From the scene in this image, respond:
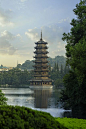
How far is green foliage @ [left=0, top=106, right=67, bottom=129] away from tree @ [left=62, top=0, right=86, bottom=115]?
1320 centimetres

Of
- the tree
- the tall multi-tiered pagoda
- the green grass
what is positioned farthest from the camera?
the tall multi-tiered pagoda

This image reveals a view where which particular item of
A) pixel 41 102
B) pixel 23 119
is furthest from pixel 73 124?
pixel 41 102

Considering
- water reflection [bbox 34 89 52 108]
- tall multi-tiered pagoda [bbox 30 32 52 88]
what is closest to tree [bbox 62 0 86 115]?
water reflection [bbox 34 89 52 108]

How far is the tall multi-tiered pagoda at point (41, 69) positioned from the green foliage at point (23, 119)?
85.5 m

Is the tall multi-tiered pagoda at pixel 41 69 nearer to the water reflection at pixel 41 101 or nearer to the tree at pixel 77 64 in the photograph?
the water reflection at pixel 41 101

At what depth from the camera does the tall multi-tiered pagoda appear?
9381 centimetres

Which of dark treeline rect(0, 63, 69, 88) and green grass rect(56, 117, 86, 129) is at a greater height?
Answer: dark treeline rect(0, 63, 69, 88)

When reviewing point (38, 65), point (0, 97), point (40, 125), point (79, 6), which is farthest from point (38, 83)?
point (40, 125)

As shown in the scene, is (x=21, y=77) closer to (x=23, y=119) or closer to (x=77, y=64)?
(x=77, y=64)

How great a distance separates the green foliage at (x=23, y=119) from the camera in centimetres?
635

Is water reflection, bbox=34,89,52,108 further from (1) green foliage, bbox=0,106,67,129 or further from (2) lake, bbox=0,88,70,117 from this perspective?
(1) green foliage, bbox=0,106,67,129

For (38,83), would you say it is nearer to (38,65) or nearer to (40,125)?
(38,65)

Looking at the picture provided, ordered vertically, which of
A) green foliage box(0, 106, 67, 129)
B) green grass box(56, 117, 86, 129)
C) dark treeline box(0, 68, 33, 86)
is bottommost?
green grass box(56, 117, 86, 129)

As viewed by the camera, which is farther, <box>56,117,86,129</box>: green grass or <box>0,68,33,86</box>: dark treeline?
<box>0,68,33,86</box>: dark treeline
